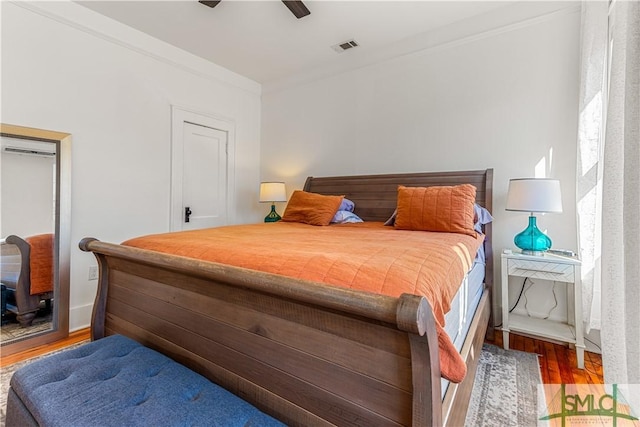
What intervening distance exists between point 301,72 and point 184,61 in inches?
54.4

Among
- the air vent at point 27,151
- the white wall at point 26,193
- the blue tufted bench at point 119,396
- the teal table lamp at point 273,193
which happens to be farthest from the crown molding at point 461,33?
the blue tufted bench at point 119,396

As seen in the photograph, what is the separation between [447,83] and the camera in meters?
2.97

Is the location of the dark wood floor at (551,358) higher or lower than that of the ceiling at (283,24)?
lower

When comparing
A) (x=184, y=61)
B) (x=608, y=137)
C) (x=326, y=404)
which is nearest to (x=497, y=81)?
(x=608, y=137)

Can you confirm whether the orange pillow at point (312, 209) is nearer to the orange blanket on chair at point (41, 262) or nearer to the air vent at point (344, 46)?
the air vent at point (344, 46)

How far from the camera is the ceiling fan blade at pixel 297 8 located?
96.1 inches

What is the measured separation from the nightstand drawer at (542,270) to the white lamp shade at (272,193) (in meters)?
2.50

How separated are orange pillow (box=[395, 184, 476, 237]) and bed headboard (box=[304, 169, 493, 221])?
400 millimetres

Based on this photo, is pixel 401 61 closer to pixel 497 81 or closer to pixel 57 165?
pixel 497 81

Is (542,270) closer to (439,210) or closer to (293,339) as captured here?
(439,210)

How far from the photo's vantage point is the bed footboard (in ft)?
2.64

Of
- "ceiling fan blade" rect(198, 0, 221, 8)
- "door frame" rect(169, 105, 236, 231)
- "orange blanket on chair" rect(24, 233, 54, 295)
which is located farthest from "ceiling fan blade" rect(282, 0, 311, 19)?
"orange blanket on chair" rect(24, 233, 54, 295)

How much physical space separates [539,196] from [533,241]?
37cm

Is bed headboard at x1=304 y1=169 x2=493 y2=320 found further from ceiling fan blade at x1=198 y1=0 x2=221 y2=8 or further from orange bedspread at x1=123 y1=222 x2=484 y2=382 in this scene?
ceiling fan blade at x1=198 y1=0 x2=221 y2=8
